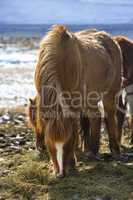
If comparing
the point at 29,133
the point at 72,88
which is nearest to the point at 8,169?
the point at 72,88

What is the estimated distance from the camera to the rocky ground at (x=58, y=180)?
6.82 m

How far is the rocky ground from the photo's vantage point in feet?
22.4

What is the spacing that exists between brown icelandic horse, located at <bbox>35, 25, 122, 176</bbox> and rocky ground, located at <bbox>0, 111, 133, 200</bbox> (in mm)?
270

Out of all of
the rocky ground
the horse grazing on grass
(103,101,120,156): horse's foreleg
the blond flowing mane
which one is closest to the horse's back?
(103,101,120,156): horse's foreleg

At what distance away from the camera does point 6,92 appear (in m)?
19.2

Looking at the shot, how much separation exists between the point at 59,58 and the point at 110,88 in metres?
2.04

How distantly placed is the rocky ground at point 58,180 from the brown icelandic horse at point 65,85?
27 centimetres

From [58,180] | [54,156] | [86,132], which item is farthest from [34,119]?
[54,156]

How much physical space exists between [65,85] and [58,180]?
4.24 ft

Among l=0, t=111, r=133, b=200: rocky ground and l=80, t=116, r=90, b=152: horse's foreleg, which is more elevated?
l=80, t=116, r=90, b=152: horse's foreleg

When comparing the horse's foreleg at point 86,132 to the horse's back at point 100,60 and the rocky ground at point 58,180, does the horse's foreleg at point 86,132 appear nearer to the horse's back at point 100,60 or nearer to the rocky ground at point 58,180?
the rocky ground at point 58,180

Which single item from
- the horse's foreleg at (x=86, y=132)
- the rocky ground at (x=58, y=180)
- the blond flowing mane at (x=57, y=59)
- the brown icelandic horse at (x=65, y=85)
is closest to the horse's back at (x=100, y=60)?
the brown icelandic horse at (x=65, y=85)

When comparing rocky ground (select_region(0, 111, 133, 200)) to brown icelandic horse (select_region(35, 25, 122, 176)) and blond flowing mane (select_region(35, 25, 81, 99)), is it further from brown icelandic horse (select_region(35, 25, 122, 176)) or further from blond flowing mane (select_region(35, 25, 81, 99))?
blond flowing mane (select_region(35, 25, 81, 99))

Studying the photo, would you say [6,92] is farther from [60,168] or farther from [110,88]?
[60,168]
